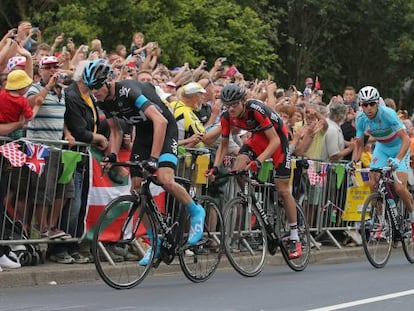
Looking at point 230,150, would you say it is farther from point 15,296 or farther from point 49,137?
point 15,296

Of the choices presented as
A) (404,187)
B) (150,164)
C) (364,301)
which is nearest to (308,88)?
(404,187)

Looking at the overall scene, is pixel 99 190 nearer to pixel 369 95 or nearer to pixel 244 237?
pixel 244 237

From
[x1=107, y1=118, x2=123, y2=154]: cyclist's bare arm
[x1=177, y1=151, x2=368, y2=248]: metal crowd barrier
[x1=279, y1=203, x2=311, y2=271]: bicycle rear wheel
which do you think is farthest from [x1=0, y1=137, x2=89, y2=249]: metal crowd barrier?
[x1=177, y1=151, x2=368, y2=248]: metal crowd barrier

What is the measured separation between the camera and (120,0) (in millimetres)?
26547

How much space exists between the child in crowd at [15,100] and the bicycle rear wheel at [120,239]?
1513 mm

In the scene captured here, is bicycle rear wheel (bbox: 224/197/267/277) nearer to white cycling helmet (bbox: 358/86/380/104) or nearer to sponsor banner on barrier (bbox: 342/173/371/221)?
white cycling helmet (bbox: 358/86/380/104)

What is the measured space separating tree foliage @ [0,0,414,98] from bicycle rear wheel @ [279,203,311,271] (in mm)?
13247

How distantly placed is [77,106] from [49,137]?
563mm

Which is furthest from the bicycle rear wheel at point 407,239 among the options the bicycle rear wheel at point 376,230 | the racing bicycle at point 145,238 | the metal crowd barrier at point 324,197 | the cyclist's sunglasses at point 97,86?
the cyclist's sunglasses at point 97,86

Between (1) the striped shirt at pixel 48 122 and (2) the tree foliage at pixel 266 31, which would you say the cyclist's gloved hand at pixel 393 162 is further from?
(2) the tree foliage at pixel 266 31

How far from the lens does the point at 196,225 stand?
11.0m

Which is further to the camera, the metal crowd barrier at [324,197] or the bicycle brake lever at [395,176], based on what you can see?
the metal crowd barrier at [324,197]

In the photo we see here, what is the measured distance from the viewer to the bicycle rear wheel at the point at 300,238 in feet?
42.2

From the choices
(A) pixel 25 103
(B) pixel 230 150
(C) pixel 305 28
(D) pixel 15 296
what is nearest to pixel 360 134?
(B) pixel 230 150
